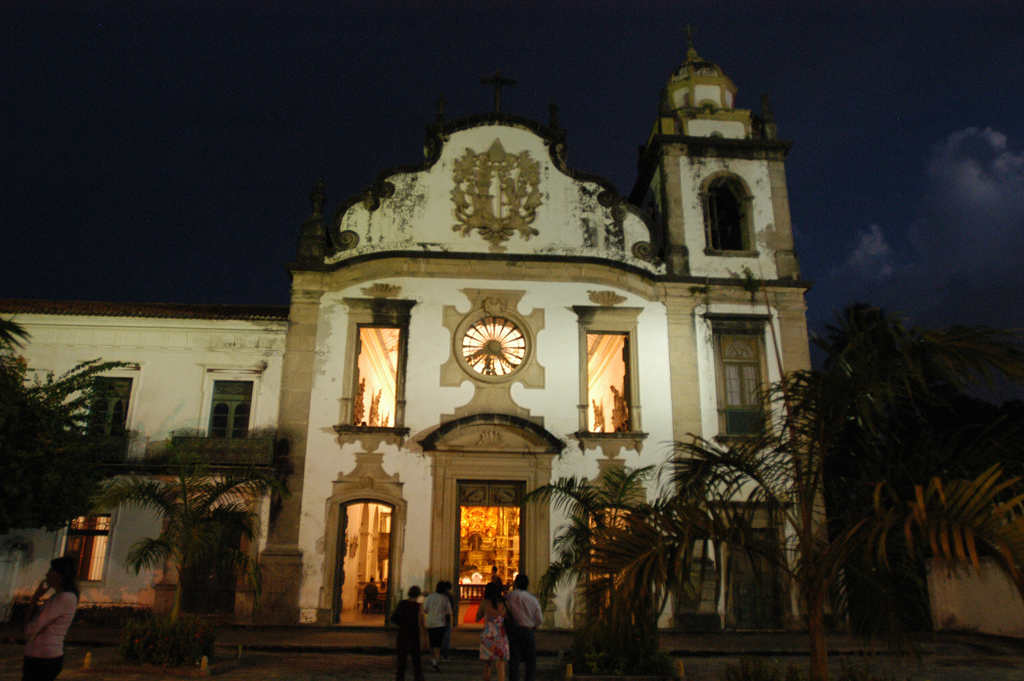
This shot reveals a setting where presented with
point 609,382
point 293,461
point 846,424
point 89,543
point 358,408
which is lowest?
point 89,543

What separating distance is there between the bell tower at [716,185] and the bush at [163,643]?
1221cm

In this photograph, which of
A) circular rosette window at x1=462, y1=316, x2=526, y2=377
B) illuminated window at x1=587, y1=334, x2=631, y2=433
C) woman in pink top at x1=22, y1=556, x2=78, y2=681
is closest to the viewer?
woman in pink top at x1=22, y1=556, x2=78, y2=681

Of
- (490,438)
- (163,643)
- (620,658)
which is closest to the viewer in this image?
(620,658)

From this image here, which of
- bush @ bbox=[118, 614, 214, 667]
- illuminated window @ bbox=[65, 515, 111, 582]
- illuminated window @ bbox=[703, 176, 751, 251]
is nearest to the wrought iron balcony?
illuminated window @ bbox=[65, 515, 111, 582]

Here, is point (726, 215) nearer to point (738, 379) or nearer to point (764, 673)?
point (738, 379)

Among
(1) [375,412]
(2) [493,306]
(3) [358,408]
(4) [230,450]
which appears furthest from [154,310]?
(2) [493,306]

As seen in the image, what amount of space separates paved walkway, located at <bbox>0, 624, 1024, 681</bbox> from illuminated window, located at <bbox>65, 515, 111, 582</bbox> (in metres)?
1.27

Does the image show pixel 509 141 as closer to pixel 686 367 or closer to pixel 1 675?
pixel 686 367

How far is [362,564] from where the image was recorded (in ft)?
66.3

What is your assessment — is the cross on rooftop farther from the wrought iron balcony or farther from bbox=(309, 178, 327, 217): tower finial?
the wrought iron balcony

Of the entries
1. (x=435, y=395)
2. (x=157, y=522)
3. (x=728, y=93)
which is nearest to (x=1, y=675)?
(x=157, y=522)

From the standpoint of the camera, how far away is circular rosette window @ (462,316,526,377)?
16516 millimetres

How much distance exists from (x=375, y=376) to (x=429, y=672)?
11393 mm

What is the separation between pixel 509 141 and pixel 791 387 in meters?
12.3
